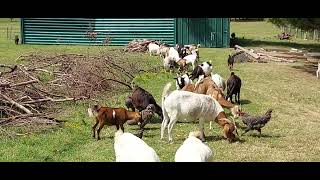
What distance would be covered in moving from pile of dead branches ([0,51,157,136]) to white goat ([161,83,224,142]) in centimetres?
264

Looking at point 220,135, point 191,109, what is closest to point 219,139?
point 220,135

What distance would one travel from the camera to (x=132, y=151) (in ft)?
19.2

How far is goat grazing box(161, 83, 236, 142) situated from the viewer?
9.80m

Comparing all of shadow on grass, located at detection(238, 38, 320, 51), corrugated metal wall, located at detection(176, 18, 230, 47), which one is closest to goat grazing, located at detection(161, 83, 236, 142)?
corrugated metal wall, located at detection(176, 18, 230, 47)

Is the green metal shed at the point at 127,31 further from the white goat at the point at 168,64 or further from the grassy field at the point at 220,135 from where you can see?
the grassy field at the point at 220,135

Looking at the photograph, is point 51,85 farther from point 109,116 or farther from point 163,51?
point 163,51

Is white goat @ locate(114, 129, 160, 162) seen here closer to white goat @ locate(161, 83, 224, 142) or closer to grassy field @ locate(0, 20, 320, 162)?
grassy field @ locate(0, 20, 320, 162)

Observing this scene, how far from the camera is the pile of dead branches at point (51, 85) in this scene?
11062 millimetres

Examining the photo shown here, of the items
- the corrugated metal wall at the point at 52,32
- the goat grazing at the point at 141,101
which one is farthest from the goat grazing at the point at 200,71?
the corrugated metal wall at the point at 52,32

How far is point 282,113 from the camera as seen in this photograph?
13.7 metres

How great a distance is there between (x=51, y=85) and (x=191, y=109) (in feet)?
18.5

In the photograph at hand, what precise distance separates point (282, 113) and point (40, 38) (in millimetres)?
25061
